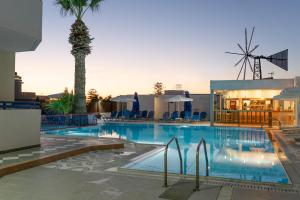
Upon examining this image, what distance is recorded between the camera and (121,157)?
320 inches

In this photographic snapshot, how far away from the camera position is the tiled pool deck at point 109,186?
14.8ft

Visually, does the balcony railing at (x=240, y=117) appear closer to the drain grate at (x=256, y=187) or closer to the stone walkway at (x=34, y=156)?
the stone walkway at (x=34, y=156)

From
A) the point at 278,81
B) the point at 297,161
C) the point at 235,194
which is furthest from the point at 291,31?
the point at 235,194

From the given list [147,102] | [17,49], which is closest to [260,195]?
[17,49]

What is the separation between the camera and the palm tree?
1886 cm

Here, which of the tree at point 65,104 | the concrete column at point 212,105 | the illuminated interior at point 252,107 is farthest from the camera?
the illuminated interior at point 252,107

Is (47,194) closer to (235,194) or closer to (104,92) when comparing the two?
(235,194)

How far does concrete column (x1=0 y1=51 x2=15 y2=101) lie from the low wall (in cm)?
147

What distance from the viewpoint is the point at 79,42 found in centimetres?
1905

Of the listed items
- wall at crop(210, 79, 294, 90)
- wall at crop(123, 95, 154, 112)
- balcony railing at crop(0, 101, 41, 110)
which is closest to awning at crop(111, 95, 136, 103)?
wall at crop(123, 95, 154, 112)

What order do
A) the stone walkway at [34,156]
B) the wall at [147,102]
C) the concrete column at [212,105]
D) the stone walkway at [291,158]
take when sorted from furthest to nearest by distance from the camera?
the wall at [147,102] → the concrete column at [212,105] → the stone walkway at [34,156] → the stone walkway at [291,158]

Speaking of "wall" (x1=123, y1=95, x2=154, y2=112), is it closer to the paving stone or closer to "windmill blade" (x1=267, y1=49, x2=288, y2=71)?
"windmill blade" (x1=267, y1=49, x2=288, y2=71)

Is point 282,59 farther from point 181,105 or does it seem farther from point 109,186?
point 109,186

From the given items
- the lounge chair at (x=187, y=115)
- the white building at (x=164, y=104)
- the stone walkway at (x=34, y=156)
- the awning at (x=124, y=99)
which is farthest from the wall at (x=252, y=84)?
the stone walkway at (x=34, y=156)
